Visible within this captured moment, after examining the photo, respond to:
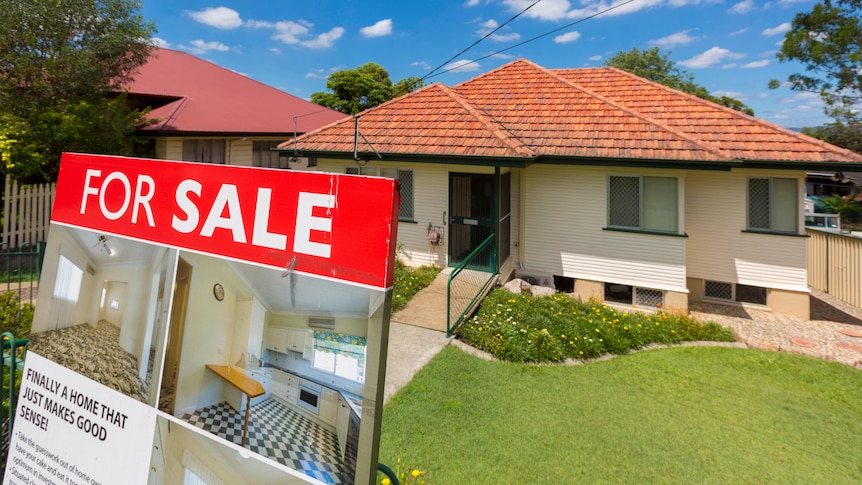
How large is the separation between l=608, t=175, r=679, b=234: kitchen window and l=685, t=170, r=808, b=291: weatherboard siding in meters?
1.03

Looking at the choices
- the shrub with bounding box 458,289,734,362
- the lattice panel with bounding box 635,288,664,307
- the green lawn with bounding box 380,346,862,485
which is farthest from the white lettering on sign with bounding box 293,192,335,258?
the lattice panel with bounding box 635,288,664,307

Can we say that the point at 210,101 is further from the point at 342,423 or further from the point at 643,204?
the point at 342,423

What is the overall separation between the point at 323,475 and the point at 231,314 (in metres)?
0.86

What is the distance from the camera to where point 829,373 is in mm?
7277

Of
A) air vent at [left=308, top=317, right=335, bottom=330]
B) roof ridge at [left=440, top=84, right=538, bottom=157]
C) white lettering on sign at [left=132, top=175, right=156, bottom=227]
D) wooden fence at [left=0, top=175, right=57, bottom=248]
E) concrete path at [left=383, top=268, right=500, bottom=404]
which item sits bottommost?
concrete path at [left=383, top=268, right=500, bottom=404]

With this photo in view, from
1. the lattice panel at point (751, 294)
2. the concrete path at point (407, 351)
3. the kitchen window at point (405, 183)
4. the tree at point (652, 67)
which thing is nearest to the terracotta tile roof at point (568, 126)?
the kitchen window at point (405, 183)

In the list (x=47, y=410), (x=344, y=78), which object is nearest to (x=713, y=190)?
(x=47, y=410)

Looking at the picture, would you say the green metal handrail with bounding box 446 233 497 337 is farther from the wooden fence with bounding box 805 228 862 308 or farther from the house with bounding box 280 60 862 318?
the wooden fence with bounding box 805 228 862 308

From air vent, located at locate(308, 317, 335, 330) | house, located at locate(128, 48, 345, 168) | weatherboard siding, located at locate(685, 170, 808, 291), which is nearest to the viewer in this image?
air vent, located at locate(308, 317, 335, 330)

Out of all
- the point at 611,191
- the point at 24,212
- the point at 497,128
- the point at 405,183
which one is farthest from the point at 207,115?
the point at 611,191

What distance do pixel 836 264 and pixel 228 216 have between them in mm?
15522

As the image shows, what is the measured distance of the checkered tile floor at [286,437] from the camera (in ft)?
6.08

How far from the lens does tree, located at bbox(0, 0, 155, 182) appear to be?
10688 mm

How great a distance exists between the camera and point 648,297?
10.6 metres
